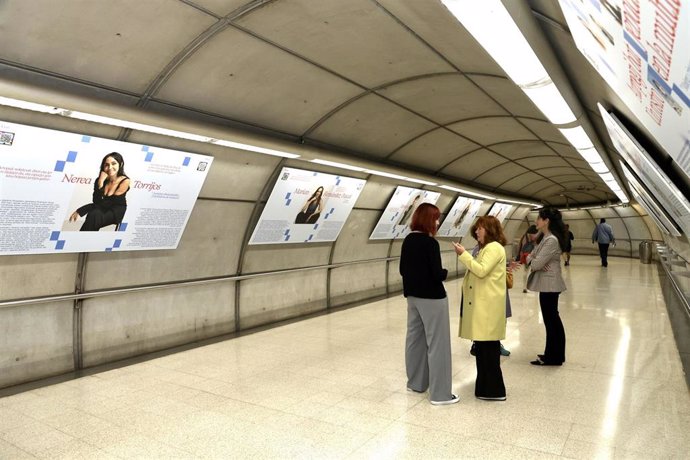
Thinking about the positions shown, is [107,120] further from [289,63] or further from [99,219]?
[289,63]

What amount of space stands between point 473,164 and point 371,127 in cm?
515

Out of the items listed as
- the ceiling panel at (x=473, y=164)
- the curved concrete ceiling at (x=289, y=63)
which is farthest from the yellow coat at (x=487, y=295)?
the ceiling panel at (x=473, y=164)

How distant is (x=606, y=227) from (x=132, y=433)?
1882 centimetres

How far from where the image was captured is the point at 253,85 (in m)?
5.49

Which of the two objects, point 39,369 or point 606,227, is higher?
point 606,227

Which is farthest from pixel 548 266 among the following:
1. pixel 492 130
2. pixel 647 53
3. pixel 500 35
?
pixel 492 130

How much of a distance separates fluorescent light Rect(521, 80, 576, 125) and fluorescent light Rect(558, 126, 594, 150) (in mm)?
435

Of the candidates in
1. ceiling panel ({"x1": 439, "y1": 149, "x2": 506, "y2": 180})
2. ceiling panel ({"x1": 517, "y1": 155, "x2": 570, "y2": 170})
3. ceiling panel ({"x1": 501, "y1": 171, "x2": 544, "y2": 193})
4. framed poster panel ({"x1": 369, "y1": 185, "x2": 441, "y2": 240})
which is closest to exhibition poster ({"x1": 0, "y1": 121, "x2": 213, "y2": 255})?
framed poster panel ({"x1": 369, "y1": 185, "x2": 441, "y2": 240})

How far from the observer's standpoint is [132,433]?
3807 mm

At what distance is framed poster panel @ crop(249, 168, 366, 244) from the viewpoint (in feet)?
24.0

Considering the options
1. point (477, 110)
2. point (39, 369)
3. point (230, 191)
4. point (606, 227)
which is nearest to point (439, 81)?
point (477, 110)

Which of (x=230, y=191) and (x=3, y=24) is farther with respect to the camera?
(x=230, y=191)

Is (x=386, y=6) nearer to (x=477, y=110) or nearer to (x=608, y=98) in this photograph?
(x=608, y=98)

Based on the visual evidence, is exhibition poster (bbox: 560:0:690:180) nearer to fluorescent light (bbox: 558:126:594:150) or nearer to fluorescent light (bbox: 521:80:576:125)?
fluorescent light (bbox: 521:80:576:125)
